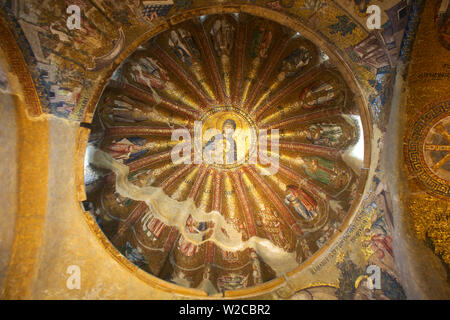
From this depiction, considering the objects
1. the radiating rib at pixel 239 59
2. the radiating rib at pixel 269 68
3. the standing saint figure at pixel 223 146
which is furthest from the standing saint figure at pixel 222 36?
the standing saint figure at pixel 223 146

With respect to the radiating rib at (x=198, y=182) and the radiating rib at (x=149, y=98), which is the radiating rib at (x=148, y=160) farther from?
the radiating rib at (x=149, y=98)

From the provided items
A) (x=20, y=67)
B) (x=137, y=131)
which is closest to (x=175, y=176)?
(x=137, y=131)

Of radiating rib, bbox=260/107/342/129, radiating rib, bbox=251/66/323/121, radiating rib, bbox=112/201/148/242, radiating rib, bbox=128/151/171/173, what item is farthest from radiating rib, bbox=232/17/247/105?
radiating rib, bbox=112/201/148/242

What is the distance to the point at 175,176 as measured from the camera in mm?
9258

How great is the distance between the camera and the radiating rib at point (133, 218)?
7.45m

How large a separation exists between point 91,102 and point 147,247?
3.71 metres

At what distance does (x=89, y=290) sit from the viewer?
652 centimetres

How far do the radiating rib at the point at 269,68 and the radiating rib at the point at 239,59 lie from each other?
0.40 metres

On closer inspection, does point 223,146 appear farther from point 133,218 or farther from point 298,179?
point 133,218

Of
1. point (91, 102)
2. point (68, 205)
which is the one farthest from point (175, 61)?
point (68, 205)

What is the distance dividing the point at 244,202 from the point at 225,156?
4.87ft

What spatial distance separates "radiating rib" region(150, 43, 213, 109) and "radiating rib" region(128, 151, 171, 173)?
1.74 metres

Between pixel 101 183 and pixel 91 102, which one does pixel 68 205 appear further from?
pixel 91 102

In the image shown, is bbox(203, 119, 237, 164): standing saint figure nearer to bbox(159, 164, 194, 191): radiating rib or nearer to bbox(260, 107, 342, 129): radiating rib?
bbox(159, 164, 194, 191): radiating rib
